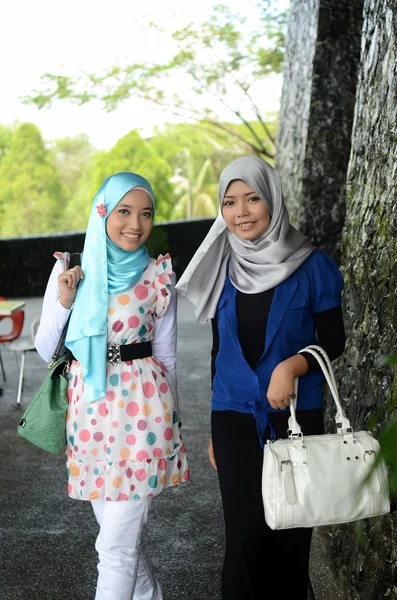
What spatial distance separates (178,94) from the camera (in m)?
18.4

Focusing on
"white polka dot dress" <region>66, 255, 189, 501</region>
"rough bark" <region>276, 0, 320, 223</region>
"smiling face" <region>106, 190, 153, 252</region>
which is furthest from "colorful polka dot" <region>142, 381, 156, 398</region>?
"rough bark" <region>276, 0, 320, 223</region>

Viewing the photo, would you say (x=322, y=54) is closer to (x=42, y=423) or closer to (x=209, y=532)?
(x=209, y=532)

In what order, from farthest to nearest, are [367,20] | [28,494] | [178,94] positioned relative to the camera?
[178,94] < [28,494] < [367,20]

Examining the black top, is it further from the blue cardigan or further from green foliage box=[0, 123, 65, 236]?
green foliage box=[0, 123, 65, 236]

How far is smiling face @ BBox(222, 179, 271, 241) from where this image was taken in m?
2.36

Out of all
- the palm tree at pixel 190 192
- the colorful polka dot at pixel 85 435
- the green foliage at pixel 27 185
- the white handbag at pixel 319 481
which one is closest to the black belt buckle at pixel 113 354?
the colorful polka dot at pixel 85 435

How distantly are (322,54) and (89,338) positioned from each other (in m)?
4.18

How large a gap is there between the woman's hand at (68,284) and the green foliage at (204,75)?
43.6 ft

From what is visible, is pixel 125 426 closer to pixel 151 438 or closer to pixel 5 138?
pixel 151 438

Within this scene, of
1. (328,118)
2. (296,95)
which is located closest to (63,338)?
(328,118)

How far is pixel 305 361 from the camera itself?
2.22 m

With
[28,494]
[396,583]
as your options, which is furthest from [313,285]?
[28,494]

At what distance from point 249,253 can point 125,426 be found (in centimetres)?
68

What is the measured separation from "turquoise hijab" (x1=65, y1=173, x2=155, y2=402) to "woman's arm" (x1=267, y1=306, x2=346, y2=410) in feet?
1.94
